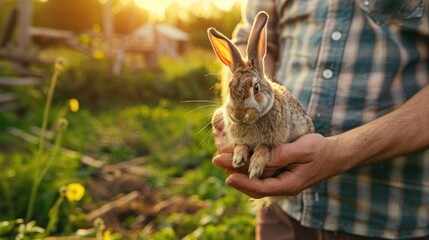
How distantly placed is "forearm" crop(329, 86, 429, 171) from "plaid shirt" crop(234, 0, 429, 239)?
141 millimetres

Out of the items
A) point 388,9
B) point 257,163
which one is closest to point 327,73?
point 388,9

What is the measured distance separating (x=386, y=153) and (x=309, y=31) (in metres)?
0.70

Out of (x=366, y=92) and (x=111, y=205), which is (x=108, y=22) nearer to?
(x=111, y=205)

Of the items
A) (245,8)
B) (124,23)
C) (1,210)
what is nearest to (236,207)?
(1,210)

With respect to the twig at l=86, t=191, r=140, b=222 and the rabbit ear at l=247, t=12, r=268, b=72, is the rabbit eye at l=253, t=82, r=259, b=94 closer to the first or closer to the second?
the rabbit ear at l=247, t=12, r=268, b=72

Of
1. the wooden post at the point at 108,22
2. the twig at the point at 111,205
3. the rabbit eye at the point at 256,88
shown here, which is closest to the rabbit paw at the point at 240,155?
the rabbit eye at the point at 256,88

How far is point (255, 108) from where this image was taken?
1.69m

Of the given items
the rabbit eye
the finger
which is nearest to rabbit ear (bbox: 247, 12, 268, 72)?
the rabbit eye

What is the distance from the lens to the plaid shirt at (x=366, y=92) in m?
2.08

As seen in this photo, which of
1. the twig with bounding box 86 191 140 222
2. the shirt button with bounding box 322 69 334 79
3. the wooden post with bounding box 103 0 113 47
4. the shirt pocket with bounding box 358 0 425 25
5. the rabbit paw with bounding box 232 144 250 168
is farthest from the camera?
the wooden post with bounding box 103 0 113 47

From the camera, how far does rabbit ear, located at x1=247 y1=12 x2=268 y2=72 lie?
5.76 ft

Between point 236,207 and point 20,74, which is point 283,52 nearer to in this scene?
point 236,207

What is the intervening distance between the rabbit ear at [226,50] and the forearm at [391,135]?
0.49 m

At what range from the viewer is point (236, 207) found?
4.92m
